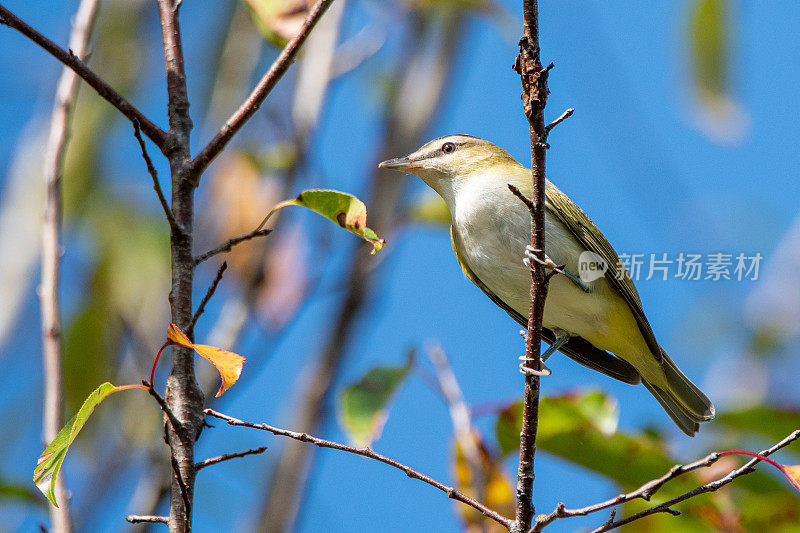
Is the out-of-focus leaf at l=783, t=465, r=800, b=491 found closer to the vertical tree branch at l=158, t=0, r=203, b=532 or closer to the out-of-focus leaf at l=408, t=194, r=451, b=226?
the vertical tree branch at l=158, t=0, r=203, b=532

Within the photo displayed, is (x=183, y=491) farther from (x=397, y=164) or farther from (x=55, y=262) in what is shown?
(x=397, y=164)

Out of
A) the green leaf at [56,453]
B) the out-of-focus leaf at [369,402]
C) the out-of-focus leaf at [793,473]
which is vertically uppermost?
the out-of-focus leaf at [369,402]

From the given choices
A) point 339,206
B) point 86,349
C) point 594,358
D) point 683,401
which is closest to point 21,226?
point 86,349

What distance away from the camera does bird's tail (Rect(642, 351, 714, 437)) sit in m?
4.16

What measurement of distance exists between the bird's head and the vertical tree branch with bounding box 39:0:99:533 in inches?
60.8

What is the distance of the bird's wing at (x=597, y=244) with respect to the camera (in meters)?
3.78

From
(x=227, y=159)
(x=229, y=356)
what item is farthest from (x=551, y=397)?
(x=227, y=159)

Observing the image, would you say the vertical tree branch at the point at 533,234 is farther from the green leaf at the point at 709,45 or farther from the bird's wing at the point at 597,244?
the green leaf at the point at 709,45

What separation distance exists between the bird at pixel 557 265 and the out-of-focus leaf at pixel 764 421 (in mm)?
765

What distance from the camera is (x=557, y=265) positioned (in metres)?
3.58

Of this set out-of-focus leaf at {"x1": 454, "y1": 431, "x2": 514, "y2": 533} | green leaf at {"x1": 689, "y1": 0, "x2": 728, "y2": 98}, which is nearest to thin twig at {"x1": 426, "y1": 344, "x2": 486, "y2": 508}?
out-of-focus leaf at {"x1": 454, "y1": 431, "x2": 514, "y2": 533}

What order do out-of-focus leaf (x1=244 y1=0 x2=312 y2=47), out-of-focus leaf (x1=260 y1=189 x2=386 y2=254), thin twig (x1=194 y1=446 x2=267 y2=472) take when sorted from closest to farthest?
thin twig (x1=194 y1=446 x2=267 y2=472) → out-of-focus leaf (x1=260 y1=189 x2=386 y2=254) → out-of-focus leaf (x1=244 y1=0 x2=312 y2=47)

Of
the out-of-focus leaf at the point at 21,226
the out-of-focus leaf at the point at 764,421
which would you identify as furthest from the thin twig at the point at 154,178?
the out-of-focus leaf at the point at 21,226

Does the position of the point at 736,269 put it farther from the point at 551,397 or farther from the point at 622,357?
the point at 551,397
